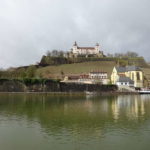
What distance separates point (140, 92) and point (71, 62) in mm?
49693

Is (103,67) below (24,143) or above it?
above

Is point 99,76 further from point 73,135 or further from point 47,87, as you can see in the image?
point 73,135

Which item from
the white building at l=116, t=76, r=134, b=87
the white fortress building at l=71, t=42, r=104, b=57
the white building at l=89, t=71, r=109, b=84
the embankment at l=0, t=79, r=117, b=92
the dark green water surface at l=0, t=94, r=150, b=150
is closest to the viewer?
the dark green water surface at l=0, t=94, r=150, b=150

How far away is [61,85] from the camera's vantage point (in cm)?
7244

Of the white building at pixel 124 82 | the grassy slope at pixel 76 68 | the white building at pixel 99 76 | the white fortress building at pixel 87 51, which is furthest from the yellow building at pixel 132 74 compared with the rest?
the white fortress building at pixel 87 51

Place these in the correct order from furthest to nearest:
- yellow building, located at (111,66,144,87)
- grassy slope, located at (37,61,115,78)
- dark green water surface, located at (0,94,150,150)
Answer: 1. grassy slope, located at (37,61,115,78)
2. yellow building, located at (111,66,144,87)
3. dark green water surface, located at (0,94,150,150)

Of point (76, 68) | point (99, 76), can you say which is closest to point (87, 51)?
point (76, 68)

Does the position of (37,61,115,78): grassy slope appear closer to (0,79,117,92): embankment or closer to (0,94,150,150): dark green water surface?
(0,79,117,92): embankment

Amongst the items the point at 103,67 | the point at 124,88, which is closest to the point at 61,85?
the point at 124,88

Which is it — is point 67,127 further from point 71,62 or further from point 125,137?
point 71,62

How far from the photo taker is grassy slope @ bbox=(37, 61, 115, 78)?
10241 cm

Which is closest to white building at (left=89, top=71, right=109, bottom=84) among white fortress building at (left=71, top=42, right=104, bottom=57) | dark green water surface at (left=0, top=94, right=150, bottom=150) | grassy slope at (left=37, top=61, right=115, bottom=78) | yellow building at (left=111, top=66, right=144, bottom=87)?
grassy slope at (left=37, top=61, right=115, bottom=78)

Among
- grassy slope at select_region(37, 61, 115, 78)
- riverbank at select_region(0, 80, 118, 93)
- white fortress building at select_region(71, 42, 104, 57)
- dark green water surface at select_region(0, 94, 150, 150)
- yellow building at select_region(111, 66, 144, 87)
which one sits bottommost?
dark green water surface at select_region(0, 94, 150, 150)

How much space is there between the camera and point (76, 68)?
108812 mm
